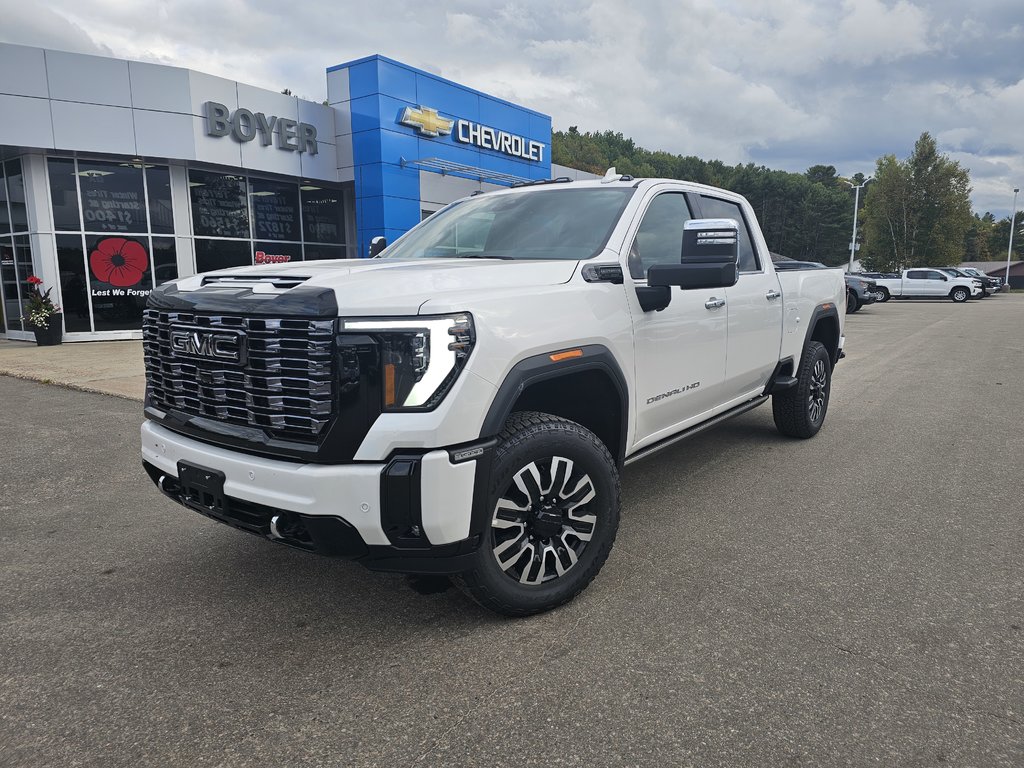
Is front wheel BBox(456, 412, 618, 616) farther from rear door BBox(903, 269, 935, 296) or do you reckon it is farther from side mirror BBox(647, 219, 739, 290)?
rear door BBox(903, 269, 935, 296)

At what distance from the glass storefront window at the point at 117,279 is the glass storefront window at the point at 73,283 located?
0.54 ft

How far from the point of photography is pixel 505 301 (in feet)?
8.97

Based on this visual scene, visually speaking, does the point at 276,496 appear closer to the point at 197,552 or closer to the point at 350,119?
the point at 197,552

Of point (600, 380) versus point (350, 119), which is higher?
point (350, 119)

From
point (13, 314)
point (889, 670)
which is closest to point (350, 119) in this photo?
point (13, 314)

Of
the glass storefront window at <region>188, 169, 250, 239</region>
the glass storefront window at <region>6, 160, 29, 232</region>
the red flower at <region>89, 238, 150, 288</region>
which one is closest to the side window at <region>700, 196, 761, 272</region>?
the red flower at <region>89, 238, 150, 288</region>

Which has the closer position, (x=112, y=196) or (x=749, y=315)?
(x=749, y=315)

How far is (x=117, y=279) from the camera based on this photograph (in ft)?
51.9

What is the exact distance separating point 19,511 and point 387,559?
3202 mm

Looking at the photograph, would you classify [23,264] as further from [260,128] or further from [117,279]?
[260,128]

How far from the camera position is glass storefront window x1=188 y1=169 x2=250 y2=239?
1673cm

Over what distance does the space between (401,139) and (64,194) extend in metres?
7.97

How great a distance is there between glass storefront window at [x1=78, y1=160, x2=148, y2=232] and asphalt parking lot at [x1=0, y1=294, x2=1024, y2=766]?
1295cm

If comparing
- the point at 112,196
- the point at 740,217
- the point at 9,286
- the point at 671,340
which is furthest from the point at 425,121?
the point at 671,340
